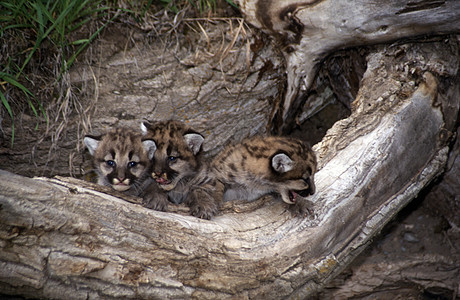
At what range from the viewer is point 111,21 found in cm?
518

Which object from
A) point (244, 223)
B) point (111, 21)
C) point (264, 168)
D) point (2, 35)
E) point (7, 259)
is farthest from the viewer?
point (111, 21)

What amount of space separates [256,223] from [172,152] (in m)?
1.21

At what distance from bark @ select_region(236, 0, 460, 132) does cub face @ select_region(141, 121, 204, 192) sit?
5.66 feet

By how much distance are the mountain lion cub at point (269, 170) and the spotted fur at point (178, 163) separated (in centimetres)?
27

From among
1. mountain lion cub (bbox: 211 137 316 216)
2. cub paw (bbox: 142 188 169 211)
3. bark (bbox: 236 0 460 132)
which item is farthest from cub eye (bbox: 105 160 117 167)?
bark (bbox: 236 0 460 132)

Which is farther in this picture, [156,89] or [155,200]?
[156,89]

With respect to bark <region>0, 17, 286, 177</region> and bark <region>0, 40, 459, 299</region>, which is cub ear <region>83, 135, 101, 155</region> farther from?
bark <region>0, 40, 459, 299</region>

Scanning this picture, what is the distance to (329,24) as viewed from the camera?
16.1ft

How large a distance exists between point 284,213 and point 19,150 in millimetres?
3385

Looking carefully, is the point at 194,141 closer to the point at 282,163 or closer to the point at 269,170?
the point at 269,170

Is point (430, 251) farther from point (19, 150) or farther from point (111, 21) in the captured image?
Answer: point (19, 150)

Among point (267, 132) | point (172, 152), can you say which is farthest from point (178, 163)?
point (267, 132)

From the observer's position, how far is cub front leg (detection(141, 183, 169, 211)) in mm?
3875

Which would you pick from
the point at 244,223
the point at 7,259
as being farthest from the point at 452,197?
the point at 7,259
